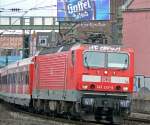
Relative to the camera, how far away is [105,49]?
24266mm

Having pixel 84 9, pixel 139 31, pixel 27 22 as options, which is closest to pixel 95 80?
pixel 139 31

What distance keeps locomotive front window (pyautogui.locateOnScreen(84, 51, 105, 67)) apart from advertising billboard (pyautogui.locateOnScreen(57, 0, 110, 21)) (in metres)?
47.5

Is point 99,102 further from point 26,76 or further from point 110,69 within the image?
point 26,76

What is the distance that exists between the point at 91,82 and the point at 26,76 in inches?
454

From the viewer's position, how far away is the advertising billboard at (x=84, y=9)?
72500mm

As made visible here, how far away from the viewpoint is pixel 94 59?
947 inches

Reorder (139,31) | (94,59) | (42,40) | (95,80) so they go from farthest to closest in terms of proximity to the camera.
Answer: (42,40) < (139,31) < (94,59) < (95,80)

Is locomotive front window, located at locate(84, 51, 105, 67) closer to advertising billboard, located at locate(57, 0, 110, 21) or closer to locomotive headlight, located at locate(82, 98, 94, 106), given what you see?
locomotive headlight, located at locate(82, 98, 94, 106)

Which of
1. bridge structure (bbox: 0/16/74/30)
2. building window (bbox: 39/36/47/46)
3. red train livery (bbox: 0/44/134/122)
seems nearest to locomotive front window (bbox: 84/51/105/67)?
red train livery (bbox: 0/44/134/122)

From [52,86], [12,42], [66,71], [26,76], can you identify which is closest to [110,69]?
[66,71]

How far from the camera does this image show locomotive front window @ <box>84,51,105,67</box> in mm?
23922

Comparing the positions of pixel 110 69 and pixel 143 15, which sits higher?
pixel 143 15

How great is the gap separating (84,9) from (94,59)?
49.7 meters

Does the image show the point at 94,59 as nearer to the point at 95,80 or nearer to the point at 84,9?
the point at 95,80
